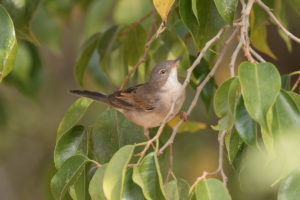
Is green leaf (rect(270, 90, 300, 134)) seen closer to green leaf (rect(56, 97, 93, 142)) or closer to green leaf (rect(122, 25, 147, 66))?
green leaf (rect(56, 97, 93, 142))

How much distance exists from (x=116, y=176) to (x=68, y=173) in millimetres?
397

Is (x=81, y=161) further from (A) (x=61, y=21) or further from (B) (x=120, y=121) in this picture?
(A) (x=61, y=21)

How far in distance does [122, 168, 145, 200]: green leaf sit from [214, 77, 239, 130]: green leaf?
0.38m

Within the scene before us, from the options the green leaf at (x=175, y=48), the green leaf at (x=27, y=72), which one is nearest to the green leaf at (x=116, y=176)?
the green leaf at (x=175, y=48)

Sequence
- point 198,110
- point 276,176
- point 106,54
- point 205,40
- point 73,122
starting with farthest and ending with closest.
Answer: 1. point 198,110
2. point 106,54
3. point 73,122
4. point 205,40
5. point 276,176

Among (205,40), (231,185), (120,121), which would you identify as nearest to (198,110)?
(231,185)

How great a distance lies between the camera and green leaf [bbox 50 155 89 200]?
228 centimetres

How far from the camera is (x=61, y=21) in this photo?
181 inches

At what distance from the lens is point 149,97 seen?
12.7 ft

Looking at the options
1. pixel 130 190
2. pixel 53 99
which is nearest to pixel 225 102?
pixel 130 190

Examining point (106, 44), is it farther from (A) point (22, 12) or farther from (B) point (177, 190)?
(B) point (177, 190)

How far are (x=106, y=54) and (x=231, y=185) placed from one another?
2.50 m

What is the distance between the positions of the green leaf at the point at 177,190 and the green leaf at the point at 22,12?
1.22 m

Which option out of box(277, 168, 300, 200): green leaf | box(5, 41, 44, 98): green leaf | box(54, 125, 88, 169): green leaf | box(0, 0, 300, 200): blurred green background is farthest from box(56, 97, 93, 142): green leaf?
box(5, 41, 44, 98): green leaf
